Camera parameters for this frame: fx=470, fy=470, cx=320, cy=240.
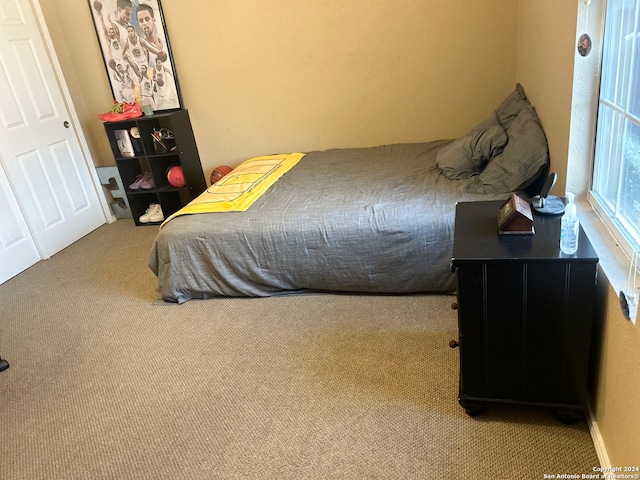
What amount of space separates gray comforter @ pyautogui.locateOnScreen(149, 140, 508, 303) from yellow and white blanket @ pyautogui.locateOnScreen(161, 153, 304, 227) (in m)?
0.06

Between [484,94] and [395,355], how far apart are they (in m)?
2.07

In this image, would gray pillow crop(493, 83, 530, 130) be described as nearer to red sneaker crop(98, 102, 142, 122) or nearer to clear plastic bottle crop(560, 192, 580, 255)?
clear plastic bottle crop(560, 192, 580, 255)

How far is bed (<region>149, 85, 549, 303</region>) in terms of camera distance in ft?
7.36

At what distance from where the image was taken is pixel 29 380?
2195 millimetres

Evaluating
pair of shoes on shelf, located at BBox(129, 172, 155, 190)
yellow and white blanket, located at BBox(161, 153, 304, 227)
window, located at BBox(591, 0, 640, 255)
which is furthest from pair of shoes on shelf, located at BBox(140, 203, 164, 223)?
window, located at BBox(591, 0, 640, 255)

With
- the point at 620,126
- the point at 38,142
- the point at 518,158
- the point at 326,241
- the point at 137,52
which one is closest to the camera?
the point at 620,126

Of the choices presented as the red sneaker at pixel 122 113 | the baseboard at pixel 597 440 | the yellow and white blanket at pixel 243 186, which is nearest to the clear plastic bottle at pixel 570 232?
the baseboard at pixel 597 440

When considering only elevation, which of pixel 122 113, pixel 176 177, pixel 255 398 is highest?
pixel 122 113

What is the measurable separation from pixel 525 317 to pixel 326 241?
3.60ft

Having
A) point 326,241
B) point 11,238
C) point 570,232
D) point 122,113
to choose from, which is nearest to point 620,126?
point 570,232

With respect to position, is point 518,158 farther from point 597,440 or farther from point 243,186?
point 243,186

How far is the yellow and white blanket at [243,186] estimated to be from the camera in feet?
8.66

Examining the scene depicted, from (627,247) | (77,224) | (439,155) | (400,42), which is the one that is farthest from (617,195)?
(77,224)

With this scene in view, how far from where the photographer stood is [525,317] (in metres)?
1.46
